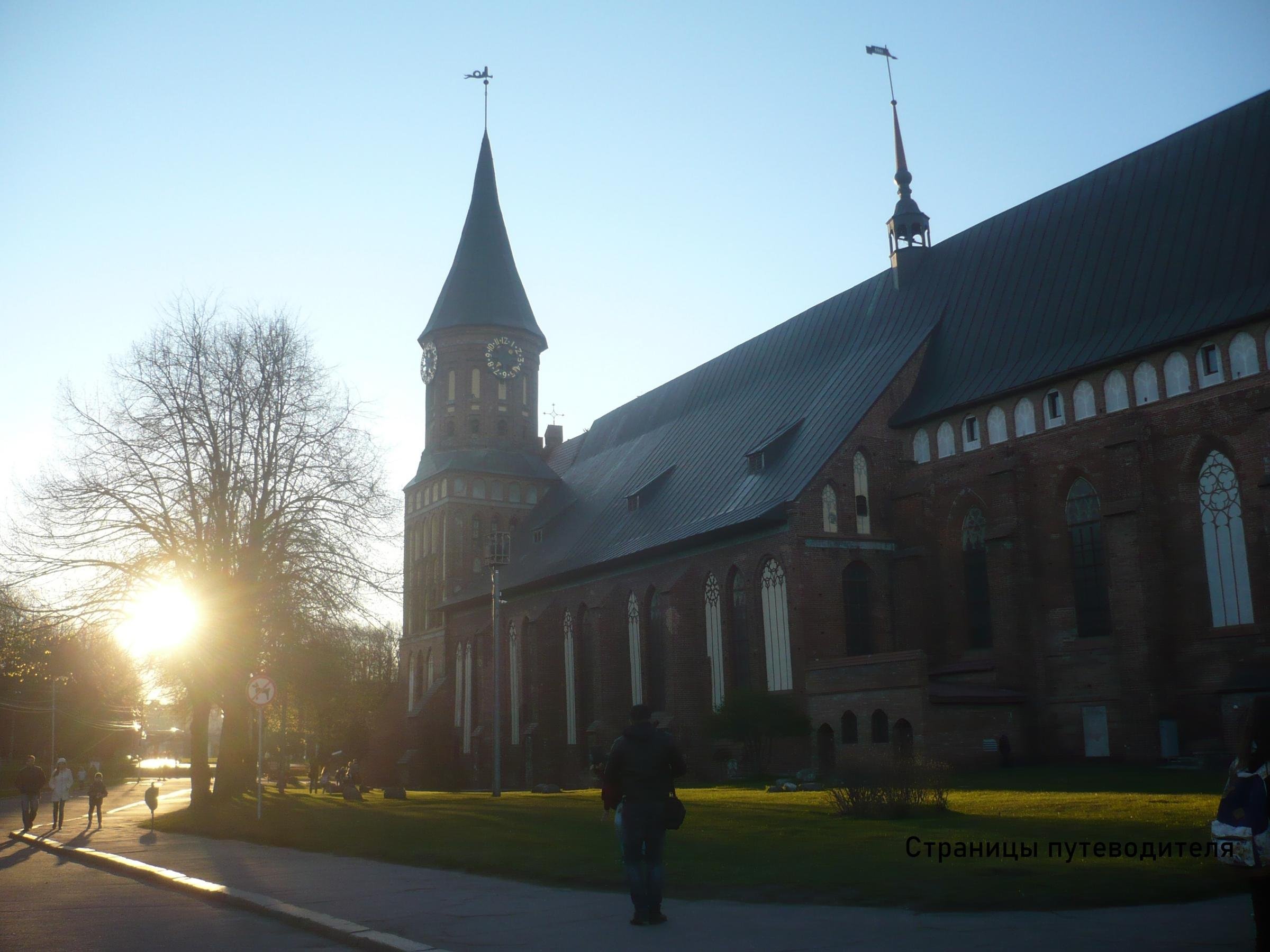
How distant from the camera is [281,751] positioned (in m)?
49.6

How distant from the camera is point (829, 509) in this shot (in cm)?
3384

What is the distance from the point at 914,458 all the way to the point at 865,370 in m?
4.00

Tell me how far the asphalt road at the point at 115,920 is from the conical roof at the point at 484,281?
43.8 metres

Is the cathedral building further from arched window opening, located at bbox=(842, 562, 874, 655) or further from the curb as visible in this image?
the curb

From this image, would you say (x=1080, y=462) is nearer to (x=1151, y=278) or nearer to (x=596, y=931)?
(x=1151, y=278)

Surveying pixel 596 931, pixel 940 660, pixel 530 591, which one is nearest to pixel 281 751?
pixel 530 591

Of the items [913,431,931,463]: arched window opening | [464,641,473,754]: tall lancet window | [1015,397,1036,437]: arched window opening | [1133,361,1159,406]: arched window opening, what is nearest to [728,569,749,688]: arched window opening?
[913,431,931,463]: arched window opening

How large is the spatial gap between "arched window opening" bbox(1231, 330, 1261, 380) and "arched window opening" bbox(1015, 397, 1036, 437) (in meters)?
5.50

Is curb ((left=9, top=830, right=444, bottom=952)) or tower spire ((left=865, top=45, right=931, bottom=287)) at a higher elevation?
tower spire ((left=865, top=45, right=931, bottom=287))

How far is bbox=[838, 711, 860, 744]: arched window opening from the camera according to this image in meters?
29.6

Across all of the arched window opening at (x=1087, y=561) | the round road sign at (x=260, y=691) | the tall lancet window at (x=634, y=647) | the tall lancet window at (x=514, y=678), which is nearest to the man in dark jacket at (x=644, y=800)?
the round road sign at (x=260, y=691)

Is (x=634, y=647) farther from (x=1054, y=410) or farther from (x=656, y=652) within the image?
(x=1054, y=410)

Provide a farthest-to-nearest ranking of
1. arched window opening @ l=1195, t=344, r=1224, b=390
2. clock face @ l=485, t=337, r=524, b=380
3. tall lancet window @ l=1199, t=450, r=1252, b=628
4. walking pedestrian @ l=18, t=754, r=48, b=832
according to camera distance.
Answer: clock face @ l=485, t=337, r=524, b=380 < arched window opening @ l=1195, t=344, r=1224, b=390 < tall lancet window @ l=1199, t=450, r=1252, b=628 < walking pedestrian @ l=18, t=754, r=48, b=832

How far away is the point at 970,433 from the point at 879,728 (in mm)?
9127
